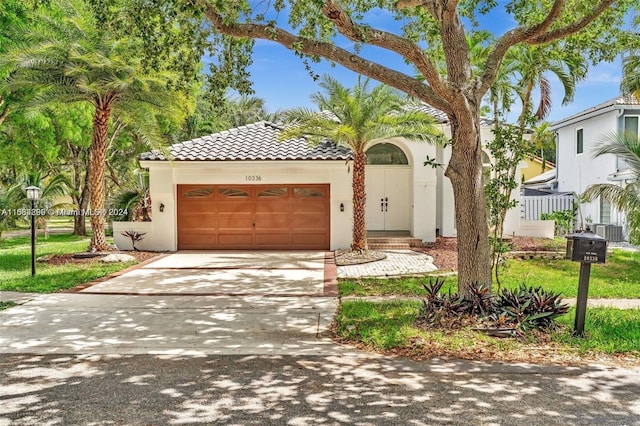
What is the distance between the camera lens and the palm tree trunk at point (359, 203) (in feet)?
49.9

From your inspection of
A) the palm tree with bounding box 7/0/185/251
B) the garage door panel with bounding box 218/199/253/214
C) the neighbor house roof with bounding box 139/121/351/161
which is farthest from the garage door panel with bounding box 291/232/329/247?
the palm tree with bounding box 7/0/185/251

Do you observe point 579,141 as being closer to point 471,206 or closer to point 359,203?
point 359,203

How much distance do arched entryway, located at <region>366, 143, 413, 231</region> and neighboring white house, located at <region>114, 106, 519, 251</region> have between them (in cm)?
97

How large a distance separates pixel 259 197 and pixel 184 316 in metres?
9.33

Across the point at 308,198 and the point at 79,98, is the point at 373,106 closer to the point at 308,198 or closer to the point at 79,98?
the point at 308,198

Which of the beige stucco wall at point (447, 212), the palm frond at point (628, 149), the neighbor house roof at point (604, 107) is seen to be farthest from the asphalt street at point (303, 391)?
the neighbor house roof at point (604, 107)

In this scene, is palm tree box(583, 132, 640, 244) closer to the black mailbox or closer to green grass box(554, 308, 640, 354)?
green grass box(554, 308, 640, 354)

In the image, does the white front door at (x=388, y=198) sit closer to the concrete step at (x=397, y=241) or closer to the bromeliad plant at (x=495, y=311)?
the concrete step at (x=397, y=241)

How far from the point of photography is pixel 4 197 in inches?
569

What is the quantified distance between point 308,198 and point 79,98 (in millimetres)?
7598

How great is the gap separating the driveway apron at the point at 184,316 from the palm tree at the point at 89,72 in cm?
504

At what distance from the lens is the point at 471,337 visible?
6609 millimetres

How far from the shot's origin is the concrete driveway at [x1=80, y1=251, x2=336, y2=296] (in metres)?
10.4

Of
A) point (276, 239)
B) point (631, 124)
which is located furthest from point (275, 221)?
point (631, 124)
